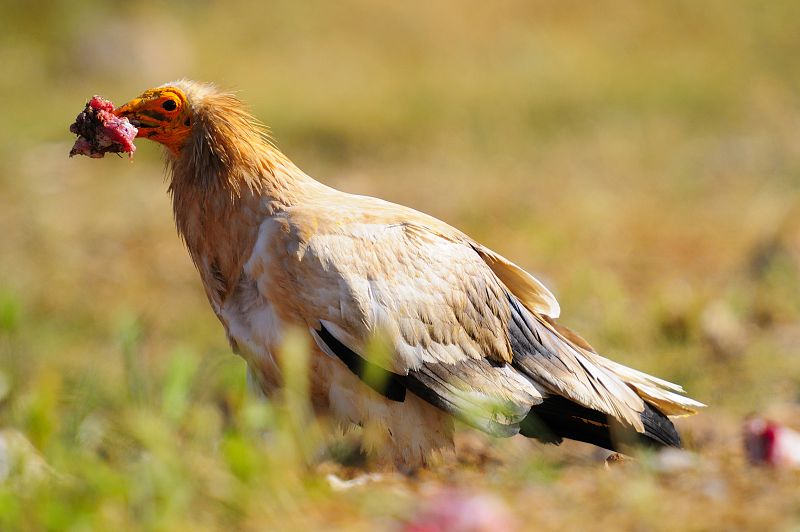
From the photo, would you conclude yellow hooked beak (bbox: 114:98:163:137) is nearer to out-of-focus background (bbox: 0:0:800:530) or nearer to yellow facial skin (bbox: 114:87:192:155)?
yellow facial skin (bbox: 114:87:192:155)

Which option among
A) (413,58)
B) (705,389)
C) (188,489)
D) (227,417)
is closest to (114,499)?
(188,489)

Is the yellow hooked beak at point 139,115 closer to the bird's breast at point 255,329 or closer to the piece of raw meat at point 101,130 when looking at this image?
the piece of raw meat at point 101,130

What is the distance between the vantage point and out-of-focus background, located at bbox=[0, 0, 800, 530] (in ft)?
9.21

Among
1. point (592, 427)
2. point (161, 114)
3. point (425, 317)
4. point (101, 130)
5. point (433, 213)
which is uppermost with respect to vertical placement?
point (161, 114)

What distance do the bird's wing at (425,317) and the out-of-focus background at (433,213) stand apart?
29cm

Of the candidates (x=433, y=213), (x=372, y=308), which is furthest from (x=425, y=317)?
(x=433, y=213)

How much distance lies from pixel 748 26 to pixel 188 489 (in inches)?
561

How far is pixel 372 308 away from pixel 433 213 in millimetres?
5713

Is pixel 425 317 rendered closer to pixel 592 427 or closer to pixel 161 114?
pixel 592 427

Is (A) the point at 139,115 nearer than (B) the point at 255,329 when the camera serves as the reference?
No

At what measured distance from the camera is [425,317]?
4.06 meters

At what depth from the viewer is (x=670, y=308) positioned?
6.68 m

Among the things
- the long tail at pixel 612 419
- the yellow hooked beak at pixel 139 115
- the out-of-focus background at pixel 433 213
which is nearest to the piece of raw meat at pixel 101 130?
the yellow hooked beak at pixel 139 115

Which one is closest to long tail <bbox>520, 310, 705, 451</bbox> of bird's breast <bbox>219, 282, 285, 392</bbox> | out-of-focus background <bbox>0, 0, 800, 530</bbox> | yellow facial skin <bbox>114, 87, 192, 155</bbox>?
out-of-focus background <bbox>0, 0, 800, 530</bbox>
